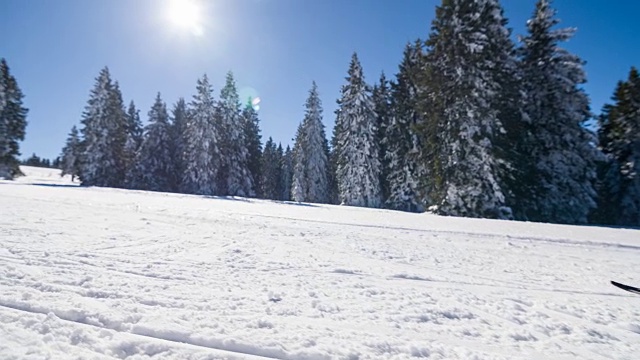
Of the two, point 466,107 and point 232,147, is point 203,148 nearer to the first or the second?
point 232,147

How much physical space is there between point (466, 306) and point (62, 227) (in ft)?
29.3

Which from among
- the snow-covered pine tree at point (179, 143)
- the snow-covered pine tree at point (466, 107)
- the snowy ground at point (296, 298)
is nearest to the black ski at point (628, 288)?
the snowy ground at point (296, 298)

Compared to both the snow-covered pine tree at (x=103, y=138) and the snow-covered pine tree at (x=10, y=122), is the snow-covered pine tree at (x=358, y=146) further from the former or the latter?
the snow-covered pine tree at (x=10, y=122)

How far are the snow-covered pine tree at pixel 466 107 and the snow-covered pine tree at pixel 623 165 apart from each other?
9.68 metres

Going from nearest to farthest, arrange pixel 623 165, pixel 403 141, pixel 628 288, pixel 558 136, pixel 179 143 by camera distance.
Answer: pixel 628 288
pixel 558 136
pixel 623 165
pixel 403 141
pixel 179 143

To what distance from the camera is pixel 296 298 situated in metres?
3.98

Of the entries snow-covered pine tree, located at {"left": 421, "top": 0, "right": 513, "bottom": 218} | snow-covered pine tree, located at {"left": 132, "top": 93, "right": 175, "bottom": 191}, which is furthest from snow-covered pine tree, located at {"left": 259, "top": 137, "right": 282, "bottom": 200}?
snow-covered pine tree, located at {"left": 421, "top": 0, "right": 513, "bottom": 218}

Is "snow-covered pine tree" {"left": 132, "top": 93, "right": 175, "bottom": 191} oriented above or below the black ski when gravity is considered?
above

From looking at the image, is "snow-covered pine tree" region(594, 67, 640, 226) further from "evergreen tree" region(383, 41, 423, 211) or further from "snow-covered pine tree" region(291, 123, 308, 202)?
"snow-covered pine tree" region(291, 123, 308, 202)

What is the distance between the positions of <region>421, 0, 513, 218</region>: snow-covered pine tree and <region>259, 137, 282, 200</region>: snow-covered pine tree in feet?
122

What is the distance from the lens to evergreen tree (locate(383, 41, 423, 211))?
26.1 meters

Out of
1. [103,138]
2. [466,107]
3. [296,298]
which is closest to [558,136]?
[466,107]

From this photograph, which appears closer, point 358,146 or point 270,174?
point 358,146

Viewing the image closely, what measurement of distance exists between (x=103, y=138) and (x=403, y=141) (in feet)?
106
